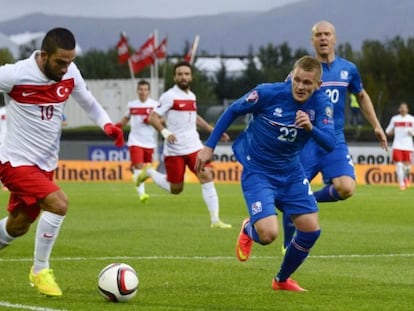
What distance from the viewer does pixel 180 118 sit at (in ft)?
64.2

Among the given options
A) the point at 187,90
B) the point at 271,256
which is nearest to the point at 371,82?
the point at 187,90

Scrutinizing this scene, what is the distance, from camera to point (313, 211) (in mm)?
10750

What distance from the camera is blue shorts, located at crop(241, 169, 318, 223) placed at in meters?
10.6

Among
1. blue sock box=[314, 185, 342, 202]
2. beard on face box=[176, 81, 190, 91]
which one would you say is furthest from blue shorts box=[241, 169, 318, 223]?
beard on face box=[176, 81, 190, 91]

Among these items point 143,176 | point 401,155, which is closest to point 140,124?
point 143,176

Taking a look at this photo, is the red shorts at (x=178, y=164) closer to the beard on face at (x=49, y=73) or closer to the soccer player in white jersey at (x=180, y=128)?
the soccer player in white jersey at (x=180, y=128)

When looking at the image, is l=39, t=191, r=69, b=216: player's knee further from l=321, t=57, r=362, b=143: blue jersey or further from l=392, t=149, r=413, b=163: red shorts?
l=392, t=149, r=413, b=163: red shorts

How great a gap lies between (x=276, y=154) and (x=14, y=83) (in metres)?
2.39

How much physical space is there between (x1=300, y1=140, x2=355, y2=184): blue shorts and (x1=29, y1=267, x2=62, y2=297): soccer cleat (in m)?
4.21

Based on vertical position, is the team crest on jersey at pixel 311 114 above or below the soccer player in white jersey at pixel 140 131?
above

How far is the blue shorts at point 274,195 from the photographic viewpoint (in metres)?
10.6

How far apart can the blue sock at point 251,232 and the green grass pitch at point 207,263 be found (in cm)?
46

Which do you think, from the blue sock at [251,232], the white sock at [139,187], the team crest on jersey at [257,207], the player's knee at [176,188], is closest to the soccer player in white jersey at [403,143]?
the white sock at [139,187]

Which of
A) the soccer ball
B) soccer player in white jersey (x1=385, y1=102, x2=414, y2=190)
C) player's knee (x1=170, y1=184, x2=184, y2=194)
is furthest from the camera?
soccer player in white jersey (x1=385, y1=102, x2=414, y2=190)
